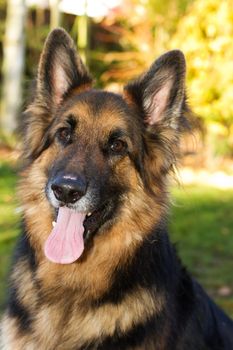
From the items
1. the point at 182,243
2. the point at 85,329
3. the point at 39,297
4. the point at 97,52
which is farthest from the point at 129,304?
the point at 97,52

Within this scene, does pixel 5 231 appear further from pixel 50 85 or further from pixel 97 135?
pixel 97 135

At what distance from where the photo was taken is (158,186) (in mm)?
5211

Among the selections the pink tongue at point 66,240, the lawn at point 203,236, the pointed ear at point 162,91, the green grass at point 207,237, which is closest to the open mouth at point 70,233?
the pink tongue at point 66,240

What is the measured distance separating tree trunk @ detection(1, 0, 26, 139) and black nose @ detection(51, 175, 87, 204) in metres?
14.5

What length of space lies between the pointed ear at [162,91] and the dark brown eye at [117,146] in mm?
312

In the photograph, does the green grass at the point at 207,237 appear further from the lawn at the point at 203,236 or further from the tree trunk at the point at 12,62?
the tree trunk at the point at 12,62

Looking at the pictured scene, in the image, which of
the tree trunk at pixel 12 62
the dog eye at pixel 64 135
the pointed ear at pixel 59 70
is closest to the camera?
the dog eye at pixel 64 135

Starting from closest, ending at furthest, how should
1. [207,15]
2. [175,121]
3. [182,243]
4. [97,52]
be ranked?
[175,121]
[182,243]
[207,15]
[97,52]

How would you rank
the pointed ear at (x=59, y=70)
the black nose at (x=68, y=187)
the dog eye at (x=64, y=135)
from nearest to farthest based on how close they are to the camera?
the black nose at (x=68, y=187) < the dog eye at (x=64, y=135) < the pointed ear at (x=59, y=70)

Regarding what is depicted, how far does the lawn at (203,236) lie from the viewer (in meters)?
8.33

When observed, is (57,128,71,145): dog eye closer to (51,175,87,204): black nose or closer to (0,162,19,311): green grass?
(51,175,87,204): black nose

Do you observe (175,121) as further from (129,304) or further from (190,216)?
(190,216)

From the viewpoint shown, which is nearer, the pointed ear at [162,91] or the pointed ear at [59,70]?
the pointed ear at [162,91]

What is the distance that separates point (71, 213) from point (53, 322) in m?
0.78
